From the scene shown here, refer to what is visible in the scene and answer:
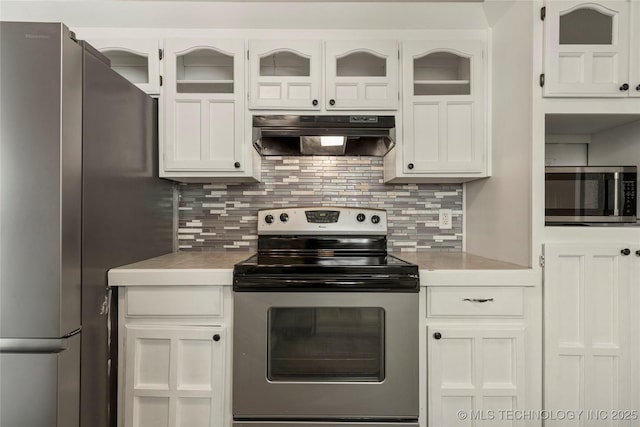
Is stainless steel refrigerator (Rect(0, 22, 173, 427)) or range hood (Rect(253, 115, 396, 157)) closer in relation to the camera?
stainless steel refrigerator (Rect(0, 22, 173, 427))

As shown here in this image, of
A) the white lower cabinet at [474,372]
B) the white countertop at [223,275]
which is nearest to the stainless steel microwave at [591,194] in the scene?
the white countertop at [223,275]

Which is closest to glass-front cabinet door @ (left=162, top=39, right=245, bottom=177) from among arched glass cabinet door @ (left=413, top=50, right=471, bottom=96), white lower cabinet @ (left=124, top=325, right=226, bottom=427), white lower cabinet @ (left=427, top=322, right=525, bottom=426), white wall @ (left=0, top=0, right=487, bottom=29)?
white wall @ (left=0, top=0, right=487, bottom=29)

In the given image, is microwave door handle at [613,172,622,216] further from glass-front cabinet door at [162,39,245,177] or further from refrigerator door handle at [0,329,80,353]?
refrigerator door handle at [0,329,80,353]

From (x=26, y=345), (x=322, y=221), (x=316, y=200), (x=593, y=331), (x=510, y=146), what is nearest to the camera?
(x=26, y=345)

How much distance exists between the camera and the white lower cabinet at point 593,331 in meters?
1.42

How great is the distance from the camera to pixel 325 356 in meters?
1.46

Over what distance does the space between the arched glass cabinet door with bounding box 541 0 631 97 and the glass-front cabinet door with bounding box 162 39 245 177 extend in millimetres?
1420

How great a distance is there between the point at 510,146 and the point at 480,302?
75cm

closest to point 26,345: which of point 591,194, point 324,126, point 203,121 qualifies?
point 203,121

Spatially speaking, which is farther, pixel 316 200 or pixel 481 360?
pixel 316 200

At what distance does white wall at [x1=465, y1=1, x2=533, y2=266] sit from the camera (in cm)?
151

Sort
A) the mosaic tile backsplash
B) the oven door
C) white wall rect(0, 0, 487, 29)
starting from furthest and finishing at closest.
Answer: the mosaic tile backsplash, white wall rect(0, 0, 487, 29), the oven door

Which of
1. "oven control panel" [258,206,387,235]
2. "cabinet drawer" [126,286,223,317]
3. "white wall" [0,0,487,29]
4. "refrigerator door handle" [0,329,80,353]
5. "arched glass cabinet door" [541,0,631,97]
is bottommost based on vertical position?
"refrigerator door handle" [0,329,80,353]

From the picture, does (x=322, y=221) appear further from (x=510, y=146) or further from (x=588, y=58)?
(x=588, y=58)
